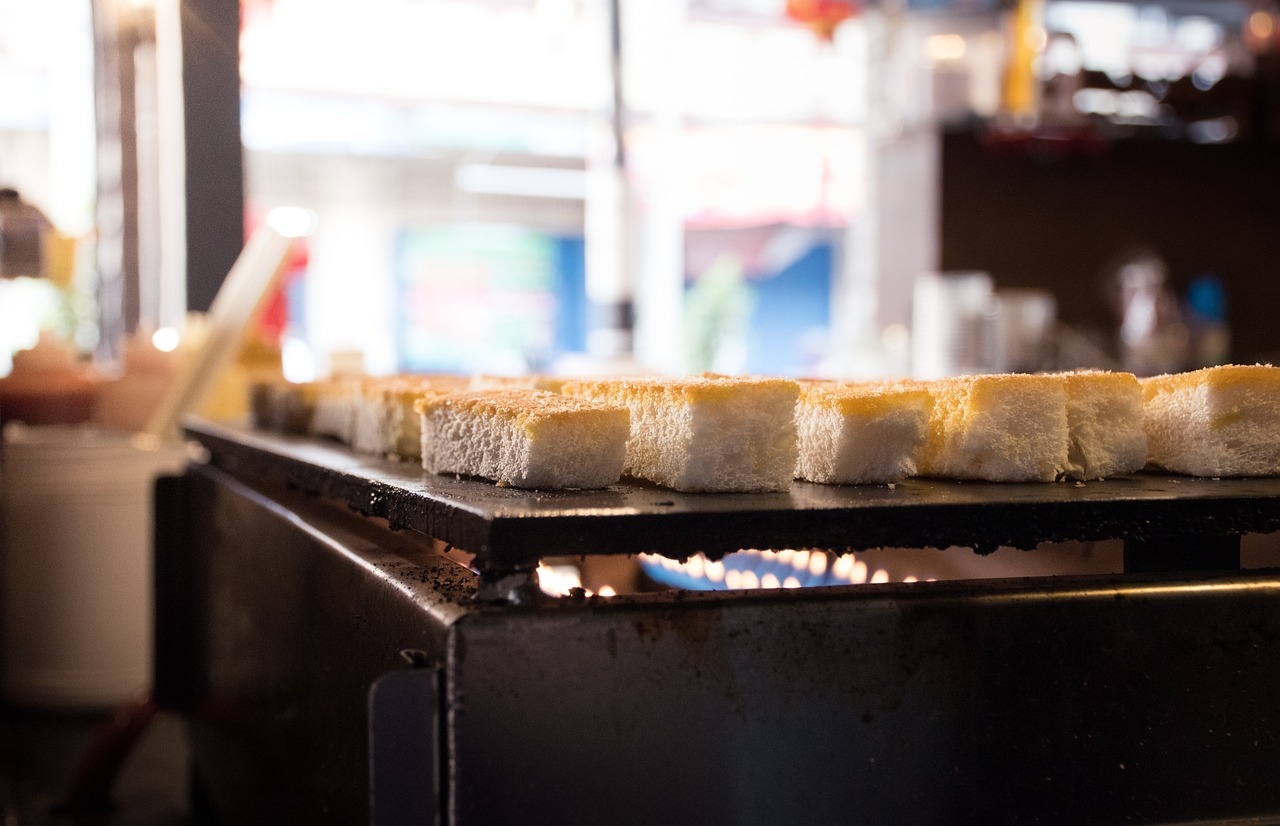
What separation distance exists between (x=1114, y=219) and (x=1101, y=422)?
548 centimetres

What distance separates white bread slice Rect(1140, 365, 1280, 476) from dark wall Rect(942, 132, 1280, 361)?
16.2ft

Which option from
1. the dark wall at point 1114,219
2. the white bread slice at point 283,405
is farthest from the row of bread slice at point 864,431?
the dark wall at point 1114,219

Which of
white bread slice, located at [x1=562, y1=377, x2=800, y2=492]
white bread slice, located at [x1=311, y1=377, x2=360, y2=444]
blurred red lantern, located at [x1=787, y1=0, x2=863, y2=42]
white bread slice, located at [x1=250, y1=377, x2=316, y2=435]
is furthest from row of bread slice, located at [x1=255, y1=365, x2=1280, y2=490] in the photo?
blurred red lantern, located at [x1=787, y1=0, x2=863, y2=42]

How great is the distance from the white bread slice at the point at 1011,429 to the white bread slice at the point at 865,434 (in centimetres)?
4

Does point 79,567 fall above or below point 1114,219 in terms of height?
below

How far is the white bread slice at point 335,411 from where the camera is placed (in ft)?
4.97

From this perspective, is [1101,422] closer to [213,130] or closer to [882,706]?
[882,706]

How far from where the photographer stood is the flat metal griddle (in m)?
0.83

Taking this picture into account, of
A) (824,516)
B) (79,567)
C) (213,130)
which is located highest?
(213,130)

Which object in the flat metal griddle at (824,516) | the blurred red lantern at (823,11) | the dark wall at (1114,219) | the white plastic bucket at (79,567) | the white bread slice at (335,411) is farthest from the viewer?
the dark wall at (1114,219)

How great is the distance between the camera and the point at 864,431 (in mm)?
979

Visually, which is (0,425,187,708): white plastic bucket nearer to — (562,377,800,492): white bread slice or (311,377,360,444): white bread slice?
(311,377,360,444): white bread slice

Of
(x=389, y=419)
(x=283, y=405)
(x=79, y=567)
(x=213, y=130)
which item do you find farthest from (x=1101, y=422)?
(x=79, y=567)

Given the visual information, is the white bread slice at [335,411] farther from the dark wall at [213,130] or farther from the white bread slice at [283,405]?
the dark wall at [213,130]
